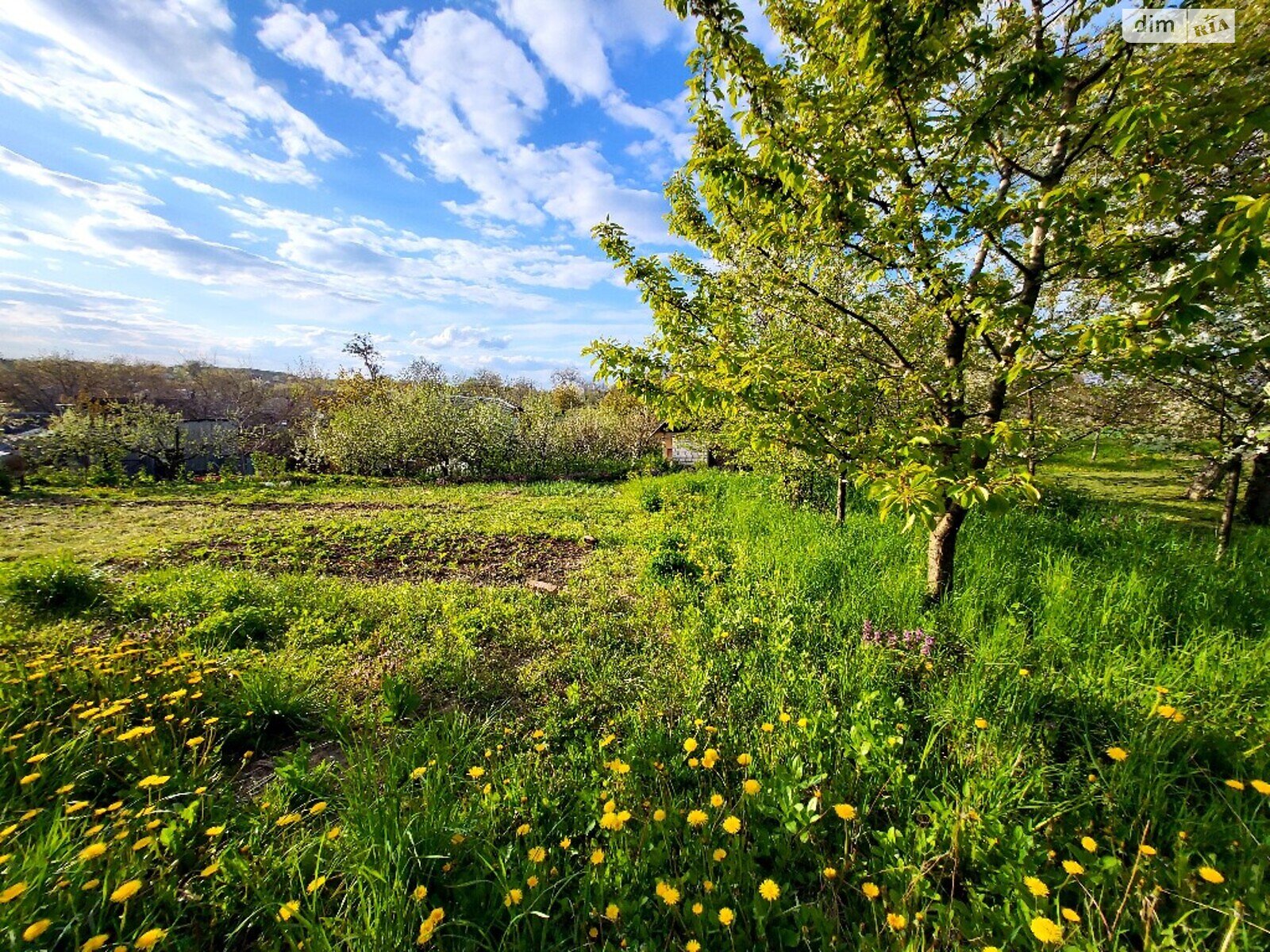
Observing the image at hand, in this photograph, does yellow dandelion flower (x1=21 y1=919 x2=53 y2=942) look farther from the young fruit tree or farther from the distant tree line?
the distant tree line

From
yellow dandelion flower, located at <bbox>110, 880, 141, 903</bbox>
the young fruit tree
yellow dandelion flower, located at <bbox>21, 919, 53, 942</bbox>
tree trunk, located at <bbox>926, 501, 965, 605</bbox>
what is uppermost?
the young fruit tree

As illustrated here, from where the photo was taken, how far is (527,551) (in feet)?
23.6

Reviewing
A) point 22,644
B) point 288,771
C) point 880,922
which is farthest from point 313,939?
point 22,644

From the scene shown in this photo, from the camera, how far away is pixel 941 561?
12.4 ft

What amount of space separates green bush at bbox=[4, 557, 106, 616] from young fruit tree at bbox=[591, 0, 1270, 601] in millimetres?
5722

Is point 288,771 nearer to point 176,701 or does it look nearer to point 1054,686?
point 176,701

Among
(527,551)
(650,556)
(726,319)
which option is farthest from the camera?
(527,551)

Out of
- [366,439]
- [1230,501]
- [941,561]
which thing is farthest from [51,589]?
[366,439]

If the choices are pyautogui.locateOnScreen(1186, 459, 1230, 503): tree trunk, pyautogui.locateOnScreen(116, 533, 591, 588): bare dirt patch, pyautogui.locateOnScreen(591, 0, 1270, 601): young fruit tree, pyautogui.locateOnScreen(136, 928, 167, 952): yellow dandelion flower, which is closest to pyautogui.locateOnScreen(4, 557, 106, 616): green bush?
pyautogui.locateOnScreen(116, 533, 591, 588): bare dirt patch

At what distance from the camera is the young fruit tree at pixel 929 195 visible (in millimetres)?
2322

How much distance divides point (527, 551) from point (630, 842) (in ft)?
18.2

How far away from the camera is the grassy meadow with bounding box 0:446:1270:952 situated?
1608mm
